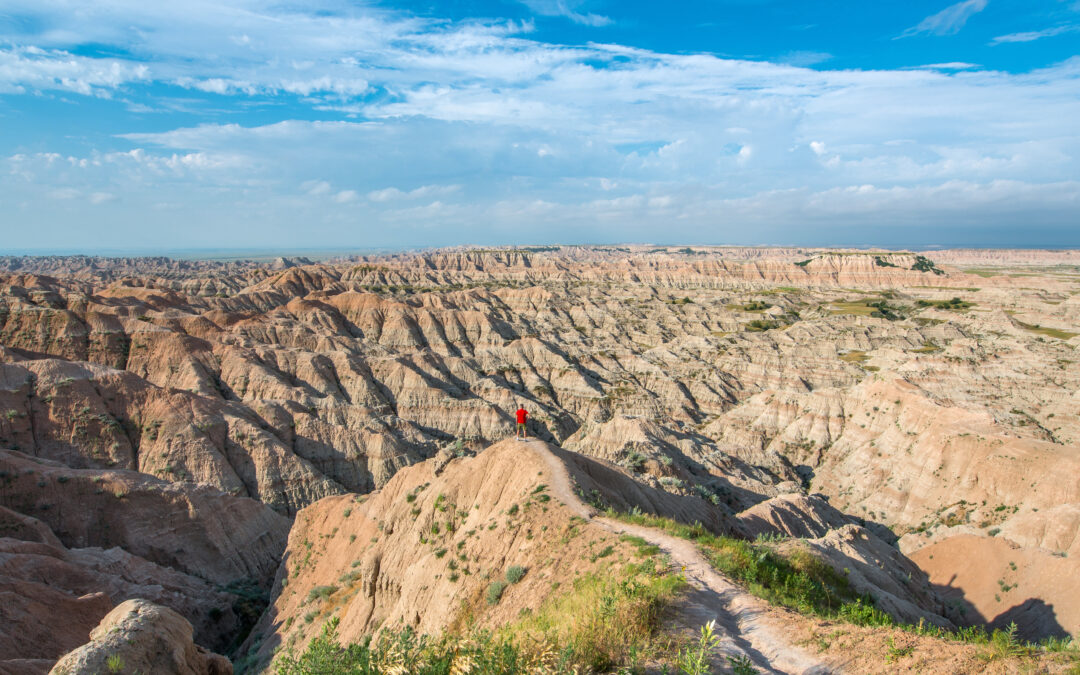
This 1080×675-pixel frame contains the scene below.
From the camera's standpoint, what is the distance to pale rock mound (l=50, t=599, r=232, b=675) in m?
10.8

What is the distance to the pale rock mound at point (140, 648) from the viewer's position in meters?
10.8

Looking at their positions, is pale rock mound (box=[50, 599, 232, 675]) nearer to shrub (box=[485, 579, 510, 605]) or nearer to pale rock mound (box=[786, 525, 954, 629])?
shrub (box=[485, 579, 510, 605])

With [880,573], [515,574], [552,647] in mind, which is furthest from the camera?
[880,573]

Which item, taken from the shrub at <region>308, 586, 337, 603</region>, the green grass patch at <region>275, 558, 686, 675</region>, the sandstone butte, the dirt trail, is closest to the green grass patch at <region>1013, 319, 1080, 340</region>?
the sandstone butte

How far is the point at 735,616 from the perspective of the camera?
952 cm

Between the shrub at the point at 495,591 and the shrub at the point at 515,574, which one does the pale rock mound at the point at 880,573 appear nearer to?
the shrub at the point at 515,574

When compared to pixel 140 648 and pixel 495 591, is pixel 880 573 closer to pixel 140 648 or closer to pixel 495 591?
pixel 495 591

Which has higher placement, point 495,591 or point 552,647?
point 552,647

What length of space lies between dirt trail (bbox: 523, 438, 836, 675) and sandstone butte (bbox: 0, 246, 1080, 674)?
7 centimetres

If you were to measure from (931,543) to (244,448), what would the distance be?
43933 mm

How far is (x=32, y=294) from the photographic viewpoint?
200ft

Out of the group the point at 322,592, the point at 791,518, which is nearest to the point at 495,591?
the point at 322,592

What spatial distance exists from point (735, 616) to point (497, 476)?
979cm

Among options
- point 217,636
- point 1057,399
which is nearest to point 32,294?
point 217,636
